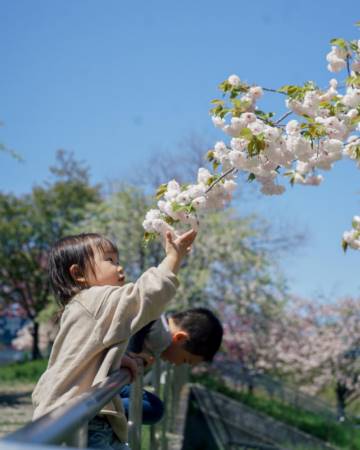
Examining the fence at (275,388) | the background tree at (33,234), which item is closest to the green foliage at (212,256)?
the fence at (275,388)

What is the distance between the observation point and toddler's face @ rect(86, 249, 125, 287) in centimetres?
236

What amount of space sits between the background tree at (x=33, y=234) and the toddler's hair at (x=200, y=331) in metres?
22.8

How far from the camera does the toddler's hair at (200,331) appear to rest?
3.47 metres

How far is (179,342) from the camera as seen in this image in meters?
3.48

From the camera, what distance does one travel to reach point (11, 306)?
90.8ft

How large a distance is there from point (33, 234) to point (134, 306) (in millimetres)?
24754

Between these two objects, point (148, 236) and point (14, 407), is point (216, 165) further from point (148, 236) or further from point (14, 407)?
point (14, 407)

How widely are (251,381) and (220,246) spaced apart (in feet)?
10.1

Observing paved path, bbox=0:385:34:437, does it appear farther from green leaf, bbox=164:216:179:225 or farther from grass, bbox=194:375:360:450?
green leaf, bbox=164:216:179:225

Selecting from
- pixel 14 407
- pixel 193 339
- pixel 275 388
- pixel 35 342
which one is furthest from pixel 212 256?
pixel 193 339

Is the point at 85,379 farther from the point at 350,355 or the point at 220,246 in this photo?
the point at 350,355

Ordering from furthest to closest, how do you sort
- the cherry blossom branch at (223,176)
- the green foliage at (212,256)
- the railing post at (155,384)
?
the green foliage at (212,256) < the railing post at (155,384) < the cherry blossom branch at (223,176)

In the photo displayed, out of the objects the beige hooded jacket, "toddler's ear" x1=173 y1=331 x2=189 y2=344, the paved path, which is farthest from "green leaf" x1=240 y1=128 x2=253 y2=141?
the paved path

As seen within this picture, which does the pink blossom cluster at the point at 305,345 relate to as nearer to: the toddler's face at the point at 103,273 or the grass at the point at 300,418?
the grass at the point at 300,418
